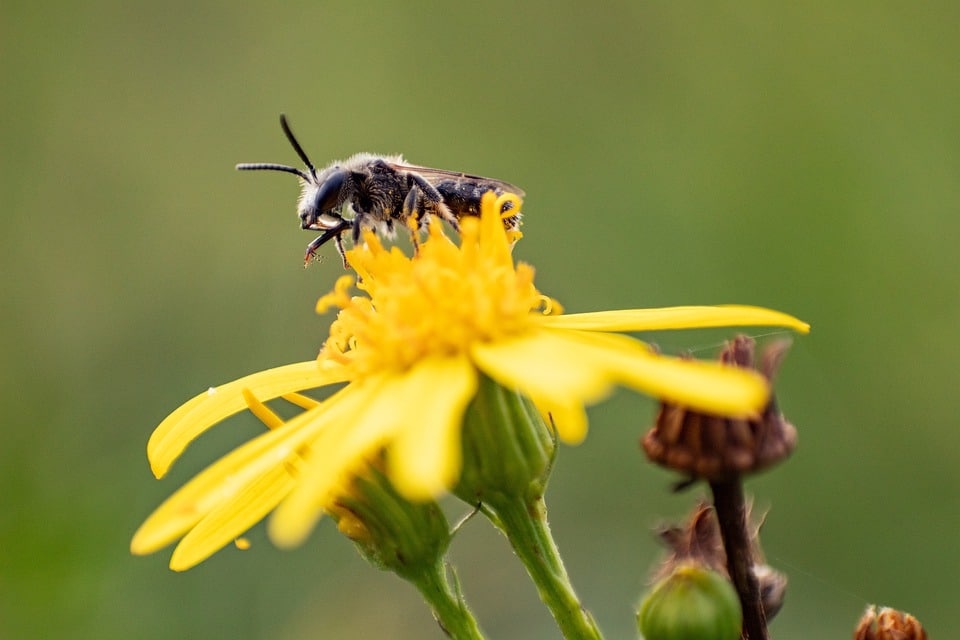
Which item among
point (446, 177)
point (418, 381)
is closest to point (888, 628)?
point (418, 381)

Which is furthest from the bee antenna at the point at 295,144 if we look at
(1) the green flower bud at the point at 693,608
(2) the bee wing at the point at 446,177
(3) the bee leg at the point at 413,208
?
(1) the green flower bud at the point at 693,608

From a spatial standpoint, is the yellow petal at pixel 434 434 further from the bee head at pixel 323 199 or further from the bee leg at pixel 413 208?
the bee head at pixel 323 199

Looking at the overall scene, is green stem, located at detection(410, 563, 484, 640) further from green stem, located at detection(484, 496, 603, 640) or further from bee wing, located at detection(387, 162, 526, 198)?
bee wing, located at detection(387, 162, 526, 198)

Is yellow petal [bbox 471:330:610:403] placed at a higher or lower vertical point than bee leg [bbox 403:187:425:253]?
lower

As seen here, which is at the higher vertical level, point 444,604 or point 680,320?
point 680,320

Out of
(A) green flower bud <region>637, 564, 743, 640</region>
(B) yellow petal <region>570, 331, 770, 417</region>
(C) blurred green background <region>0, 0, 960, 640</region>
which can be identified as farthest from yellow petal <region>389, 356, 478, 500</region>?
(C) blurred green background <region>0, 0, 960, 640</region>

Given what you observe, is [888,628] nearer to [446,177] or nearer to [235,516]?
[235,516]

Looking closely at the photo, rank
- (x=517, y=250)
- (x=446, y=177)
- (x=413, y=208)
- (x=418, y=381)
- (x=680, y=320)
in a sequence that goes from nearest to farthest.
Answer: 1. (x=418, y=381)
2. (x=680, y=320)
3. (x=413, y=208)
4. (x=446, y=177)
5. (x=517, y=250)
